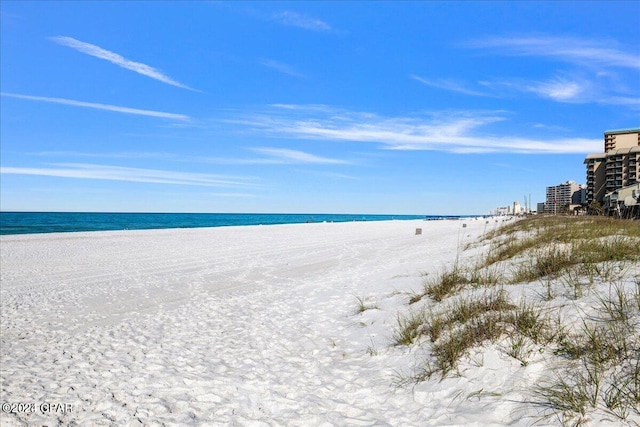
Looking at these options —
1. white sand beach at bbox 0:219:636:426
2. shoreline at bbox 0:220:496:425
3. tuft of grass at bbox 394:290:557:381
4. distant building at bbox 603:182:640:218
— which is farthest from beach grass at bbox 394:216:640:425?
distant building at bbox 603:182:640:218

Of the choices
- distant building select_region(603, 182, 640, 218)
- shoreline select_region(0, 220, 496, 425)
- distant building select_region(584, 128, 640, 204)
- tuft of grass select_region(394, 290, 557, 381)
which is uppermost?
distant building select_region(584, 128, 640, 204)

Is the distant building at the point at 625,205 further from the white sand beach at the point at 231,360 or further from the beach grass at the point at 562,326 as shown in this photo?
the white sand beach at the point at 231,360

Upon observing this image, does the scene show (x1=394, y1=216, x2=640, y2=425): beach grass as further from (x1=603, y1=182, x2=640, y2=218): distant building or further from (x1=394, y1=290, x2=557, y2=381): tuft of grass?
(x1=603, y1=182, x2=640, y2=218): distant building

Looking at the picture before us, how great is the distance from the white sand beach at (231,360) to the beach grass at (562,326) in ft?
0.80

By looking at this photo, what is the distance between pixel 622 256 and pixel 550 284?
4.99 feet

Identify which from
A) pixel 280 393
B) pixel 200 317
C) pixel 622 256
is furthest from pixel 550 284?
pixel 200 317

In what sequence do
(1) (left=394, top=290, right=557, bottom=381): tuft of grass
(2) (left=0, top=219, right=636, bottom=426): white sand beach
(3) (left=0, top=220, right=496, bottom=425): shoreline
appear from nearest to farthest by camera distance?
(2) (left=0, top=219, right=636, bottom=426): white sand beach
(3) (left=0, top=220, right=496, bottom=425): shoreline
(1) (left=394, top=290, right=557, bottom=381): tuft of grass

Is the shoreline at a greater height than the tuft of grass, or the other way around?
the tuft of grass

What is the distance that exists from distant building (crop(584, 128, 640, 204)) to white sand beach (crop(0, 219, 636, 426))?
70155mm

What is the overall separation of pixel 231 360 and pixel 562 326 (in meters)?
4.36

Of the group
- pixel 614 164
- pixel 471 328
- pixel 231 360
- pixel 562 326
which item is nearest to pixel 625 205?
pixel 562 326

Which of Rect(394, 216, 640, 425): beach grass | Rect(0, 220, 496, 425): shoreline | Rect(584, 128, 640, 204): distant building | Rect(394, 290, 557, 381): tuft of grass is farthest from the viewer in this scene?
Rect(584, 128, 640, 204): distant building

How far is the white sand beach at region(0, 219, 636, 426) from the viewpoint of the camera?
392 centimetres

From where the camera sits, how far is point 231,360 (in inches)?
217
